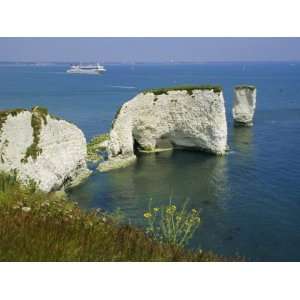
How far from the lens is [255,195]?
1437 inches

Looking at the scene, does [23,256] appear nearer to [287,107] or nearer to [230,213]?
[230,213]

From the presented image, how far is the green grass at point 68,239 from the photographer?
6680 mm

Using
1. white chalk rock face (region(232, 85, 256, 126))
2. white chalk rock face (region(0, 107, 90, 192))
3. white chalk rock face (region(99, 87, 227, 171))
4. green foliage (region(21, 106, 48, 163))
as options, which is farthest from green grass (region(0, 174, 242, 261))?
white chalk rock face (region(232, 85, 256, 126))

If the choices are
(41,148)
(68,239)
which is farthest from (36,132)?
(68,239)

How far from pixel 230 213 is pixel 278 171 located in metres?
13.7

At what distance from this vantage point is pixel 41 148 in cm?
3381

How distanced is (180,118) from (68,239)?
1841 inches

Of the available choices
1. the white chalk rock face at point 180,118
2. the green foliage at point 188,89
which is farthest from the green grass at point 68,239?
the green foliage at point 188,89

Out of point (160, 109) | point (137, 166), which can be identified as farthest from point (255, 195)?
point (160, 109)

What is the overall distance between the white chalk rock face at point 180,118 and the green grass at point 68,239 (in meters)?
41.6

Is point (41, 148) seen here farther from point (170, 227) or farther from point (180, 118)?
point (170, 227)

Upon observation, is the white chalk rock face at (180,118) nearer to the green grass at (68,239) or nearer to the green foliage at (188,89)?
the green foliage at (188,89)

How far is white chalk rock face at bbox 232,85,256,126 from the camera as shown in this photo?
72.8 meters

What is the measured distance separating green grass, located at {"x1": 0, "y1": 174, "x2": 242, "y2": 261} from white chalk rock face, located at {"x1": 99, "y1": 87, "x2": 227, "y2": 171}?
41.6m
